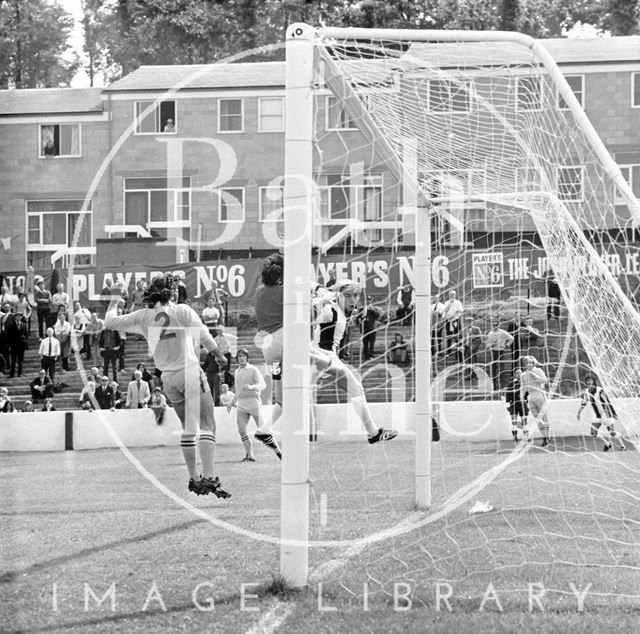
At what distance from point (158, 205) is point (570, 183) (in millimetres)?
37049

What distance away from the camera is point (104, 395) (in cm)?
2530

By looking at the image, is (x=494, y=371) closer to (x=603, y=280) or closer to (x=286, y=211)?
(x=603, y=280)

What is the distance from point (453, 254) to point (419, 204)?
30.8 feet

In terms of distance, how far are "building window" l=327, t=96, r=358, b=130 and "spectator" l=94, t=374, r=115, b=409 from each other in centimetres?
1627

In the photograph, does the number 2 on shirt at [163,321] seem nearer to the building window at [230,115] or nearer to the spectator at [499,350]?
the spectator at [499,350]

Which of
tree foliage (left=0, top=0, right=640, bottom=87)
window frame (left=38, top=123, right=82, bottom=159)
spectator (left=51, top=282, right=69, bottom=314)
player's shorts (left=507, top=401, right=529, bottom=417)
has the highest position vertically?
tree foliage (left=0, top=0, right=640, bottom=87)

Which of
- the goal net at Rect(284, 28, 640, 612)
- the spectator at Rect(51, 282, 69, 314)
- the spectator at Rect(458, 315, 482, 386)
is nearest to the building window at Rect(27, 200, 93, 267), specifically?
the spectator at Rect(51, 282, 69, 314)

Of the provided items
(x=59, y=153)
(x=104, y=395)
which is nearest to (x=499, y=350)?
(x=104, y=395)

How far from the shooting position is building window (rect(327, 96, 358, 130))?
29.4ft

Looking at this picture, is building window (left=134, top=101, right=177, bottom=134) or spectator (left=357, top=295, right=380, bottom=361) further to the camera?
building window (left=134, top=101, right=177, bottom=134)

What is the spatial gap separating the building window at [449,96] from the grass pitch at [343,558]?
337 centimetres

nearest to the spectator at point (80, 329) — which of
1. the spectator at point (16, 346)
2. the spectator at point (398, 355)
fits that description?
the spectator at point (16, 346)

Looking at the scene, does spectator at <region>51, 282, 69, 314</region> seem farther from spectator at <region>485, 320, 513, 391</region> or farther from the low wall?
spectator at <region>485, 320, 513, 391</region>

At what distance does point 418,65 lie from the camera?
8.30 metres
